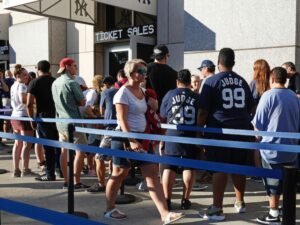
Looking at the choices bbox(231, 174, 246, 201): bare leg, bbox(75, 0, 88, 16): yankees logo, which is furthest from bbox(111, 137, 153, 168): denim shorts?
bbox(75, 0, 88, 16): yankees logo

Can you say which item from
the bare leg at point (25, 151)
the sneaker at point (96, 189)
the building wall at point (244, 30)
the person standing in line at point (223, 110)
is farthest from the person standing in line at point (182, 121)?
the building wall at point (244, 30)

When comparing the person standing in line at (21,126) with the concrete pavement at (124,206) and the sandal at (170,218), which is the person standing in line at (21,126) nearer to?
the concrete pavement at (124,206)

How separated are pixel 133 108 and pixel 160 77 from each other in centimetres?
161

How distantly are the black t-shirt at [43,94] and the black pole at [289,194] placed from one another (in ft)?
15.6

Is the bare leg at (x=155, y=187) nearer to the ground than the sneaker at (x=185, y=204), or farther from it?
farther from it

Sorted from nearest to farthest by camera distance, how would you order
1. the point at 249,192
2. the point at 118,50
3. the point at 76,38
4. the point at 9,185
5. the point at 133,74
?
the point at 133,74, the point at 249,192, the point at 9,185, the point at 118,50, the point at 76,38

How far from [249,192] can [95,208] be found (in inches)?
84.1

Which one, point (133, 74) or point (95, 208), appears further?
point (95, 208)

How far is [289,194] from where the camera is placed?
2.08 m

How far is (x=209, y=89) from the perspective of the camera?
4.36 meters

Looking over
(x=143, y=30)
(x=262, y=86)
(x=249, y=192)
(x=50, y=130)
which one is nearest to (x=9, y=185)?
(x=50, y=130)

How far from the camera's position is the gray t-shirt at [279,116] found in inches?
167

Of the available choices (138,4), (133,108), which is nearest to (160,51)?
(133,108)

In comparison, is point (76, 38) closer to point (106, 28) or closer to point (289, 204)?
point (106, 28)
